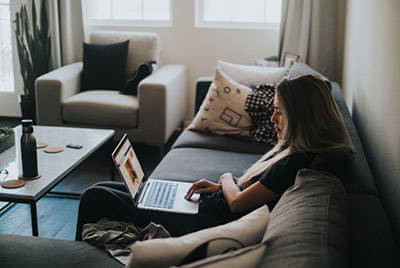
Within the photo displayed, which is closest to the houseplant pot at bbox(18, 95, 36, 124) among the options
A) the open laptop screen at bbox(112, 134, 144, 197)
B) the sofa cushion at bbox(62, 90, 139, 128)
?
the sofa cushion at bbox(62, 90, 139, 128)

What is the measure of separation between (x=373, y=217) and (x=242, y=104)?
173 centimetres

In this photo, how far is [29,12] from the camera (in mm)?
4270

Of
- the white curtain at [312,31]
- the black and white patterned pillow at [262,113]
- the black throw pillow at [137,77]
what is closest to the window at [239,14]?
the white curtain at [312,31]

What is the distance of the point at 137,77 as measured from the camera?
3.71m

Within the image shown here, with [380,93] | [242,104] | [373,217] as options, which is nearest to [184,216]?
[373,217]

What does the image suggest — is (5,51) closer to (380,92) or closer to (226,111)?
(226,111)

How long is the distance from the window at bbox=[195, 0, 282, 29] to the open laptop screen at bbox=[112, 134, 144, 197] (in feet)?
8.49

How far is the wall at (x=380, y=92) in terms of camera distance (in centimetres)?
149

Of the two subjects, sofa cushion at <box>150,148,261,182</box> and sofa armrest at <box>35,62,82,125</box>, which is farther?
sofa armrest at <box>35,62,82,125</box>

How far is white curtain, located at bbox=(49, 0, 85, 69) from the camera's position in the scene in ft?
13.7

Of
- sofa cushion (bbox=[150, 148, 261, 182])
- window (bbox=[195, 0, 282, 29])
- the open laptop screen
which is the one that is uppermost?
window (bbox=[195, 0, 282, 29])

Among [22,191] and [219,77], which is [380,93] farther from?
[22,191]

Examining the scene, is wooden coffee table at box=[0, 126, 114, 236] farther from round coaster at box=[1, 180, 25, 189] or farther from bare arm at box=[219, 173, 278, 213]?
bare arm at box=[219, 173, 278, 213]

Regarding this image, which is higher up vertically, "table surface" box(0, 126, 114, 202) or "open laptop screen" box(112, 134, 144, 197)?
"open laptop screen" box(112, 134, 144, 197)
